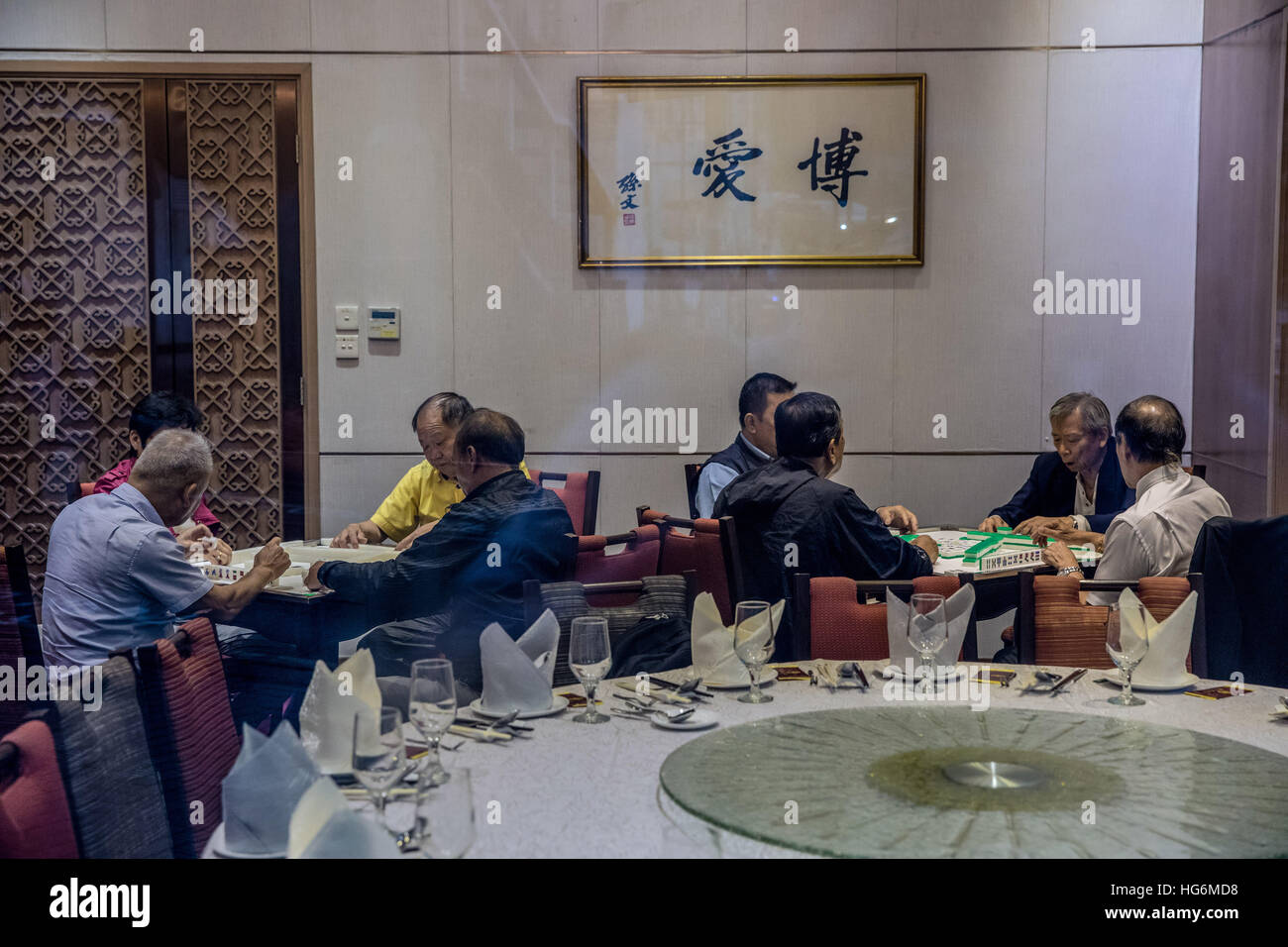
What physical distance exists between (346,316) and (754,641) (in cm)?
368

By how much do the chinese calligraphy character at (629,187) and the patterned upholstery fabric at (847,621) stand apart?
3.02 metres

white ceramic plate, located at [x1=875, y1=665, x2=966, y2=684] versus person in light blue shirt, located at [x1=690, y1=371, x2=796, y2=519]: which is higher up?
person in light blue shirt, located at [x1=690, y1=371, x2=796, y2=519]

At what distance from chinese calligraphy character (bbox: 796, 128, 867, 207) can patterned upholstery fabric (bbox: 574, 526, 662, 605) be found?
2468mm

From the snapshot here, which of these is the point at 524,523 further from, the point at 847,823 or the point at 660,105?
the point at 660,105

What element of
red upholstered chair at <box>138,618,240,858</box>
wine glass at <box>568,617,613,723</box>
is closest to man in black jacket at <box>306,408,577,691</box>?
red upholstered chair at <box>138,618,240,858</box>

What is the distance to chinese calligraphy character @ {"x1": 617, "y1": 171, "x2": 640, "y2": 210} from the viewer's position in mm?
5098

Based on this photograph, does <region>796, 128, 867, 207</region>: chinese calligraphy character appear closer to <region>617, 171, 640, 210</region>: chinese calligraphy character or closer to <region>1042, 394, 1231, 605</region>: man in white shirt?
<region>617, 171, 640, 210</region>: chinese calligraphy character

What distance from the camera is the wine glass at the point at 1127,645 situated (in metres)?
1.89

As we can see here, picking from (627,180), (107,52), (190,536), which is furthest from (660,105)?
(190,536)

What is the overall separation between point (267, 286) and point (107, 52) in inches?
47.7

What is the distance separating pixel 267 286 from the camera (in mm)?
5141

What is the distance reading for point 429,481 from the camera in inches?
178

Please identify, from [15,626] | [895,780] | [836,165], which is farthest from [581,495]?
[895,780]

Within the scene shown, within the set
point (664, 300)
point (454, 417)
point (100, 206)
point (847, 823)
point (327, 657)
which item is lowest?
point (327, 657)
